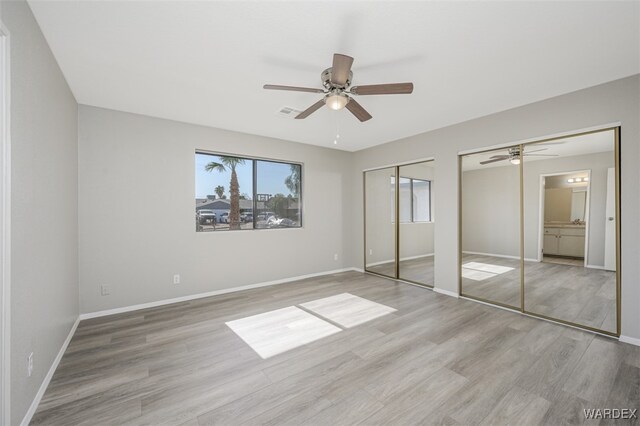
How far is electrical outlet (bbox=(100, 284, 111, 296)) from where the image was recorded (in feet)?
10.8

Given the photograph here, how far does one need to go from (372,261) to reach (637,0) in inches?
187

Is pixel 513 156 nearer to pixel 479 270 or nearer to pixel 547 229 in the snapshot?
pixel 547 229

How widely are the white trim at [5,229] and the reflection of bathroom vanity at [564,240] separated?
16.4ft

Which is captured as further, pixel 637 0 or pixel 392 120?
pixel 392 120

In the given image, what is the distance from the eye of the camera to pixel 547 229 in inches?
131

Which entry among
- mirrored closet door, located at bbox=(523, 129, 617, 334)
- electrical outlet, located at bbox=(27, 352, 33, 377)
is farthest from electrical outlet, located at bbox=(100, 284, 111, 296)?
mirrored closet door, located at bbox=(523, 129, 617, 334)

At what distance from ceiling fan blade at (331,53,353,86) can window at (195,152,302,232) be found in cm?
276

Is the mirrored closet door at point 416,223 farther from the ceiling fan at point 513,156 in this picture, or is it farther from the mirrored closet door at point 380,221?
the ceiling fan at point 513,156

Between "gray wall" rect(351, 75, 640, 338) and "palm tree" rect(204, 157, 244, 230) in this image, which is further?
"palm tree" rect(204, 157, 244, 230)

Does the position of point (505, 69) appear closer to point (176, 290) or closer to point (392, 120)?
point (392, 120)

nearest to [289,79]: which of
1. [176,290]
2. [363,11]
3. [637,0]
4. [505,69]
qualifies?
[363,11]

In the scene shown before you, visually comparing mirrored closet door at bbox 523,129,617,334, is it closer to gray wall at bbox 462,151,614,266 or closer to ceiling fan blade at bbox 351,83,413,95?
gray wall at bbox 462,151,614,266

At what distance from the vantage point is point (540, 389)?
1905 millimetres

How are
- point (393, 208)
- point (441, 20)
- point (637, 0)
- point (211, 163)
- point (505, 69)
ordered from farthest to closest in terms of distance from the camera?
point (393, 208) → point (211, 163) → point (505, 69) → point (441, 20) → point (637, 0)
